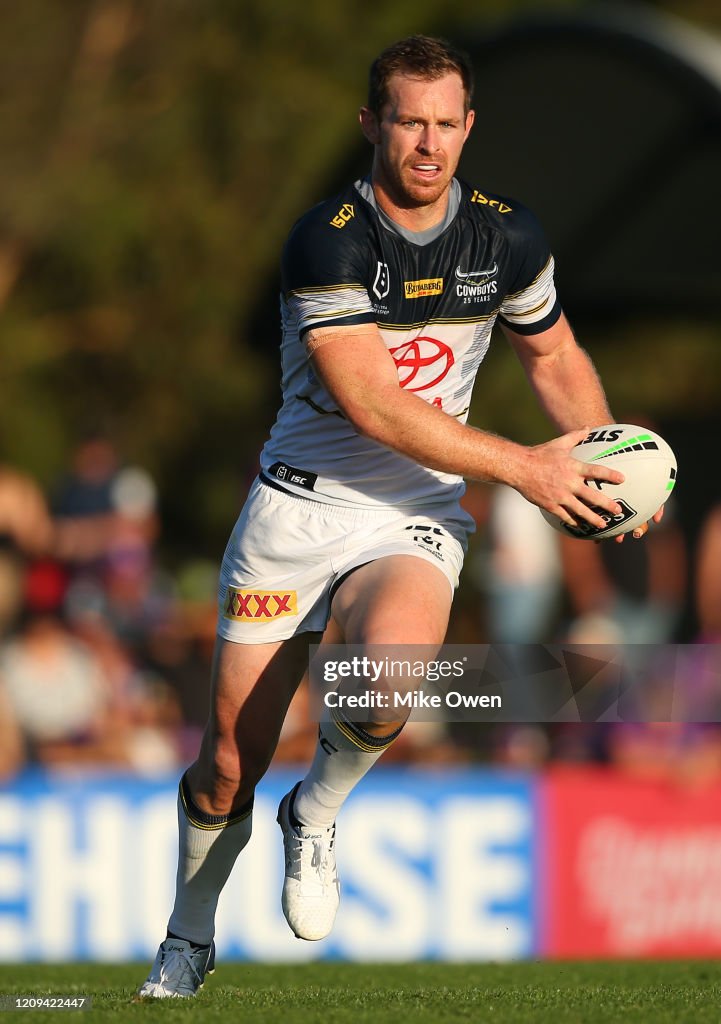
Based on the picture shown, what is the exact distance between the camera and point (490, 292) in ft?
18.4

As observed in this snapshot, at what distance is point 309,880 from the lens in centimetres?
559

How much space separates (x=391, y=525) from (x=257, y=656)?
656 millimetres

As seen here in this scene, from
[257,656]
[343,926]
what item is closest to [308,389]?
[257,656]

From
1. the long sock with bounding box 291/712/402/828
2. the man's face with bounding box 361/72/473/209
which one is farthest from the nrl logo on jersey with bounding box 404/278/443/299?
the long sock with bounding box 291/712/402/828

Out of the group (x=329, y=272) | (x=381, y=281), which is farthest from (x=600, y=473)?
(x=329, y=272)

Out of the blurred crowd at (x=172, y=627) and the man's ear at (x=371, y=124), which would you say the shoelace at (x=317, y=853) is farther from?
the blurred crowd at (x=172, y=627)

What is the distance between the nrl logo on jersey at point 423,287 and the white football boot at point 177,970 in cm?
251

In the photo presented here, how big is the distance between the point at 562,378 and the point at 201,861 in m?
2.21

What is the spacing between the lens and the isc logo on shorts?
568cm

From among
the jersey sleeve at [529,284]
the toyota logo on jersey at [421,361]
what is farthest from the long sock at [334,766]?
the jersey sleeve at [529,284]

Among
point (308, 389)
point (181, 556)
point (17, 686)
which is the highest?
point (308, 389)

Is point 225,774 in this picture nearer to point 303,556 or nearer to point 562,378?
point 303,556

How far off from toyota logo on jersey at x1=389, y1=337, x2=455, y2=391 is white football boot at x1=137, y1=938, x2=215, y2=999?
222cm

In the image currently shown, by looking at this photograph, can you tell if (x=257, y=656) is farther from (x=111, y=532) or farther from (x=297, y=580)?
(x=111, y=532)
